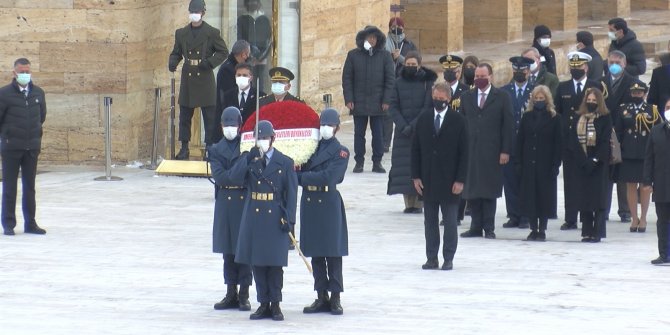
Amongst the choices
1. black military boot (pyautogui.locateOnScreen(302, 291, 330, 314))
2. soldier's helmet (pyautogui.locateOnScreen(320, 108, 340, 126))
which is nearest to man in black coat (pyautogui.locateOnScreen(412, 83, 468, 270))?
black military boot (pyautogui.locateOnScreen(302, 291, 330, 314))

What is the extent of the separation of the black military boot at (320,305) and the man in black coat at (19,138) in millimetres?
4737

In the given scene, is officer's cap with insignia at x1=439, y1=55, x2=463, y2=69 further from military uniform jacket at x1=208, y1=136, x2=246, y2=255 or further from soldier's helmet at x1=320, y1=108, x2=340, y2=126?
military uniform jacket at x1=208, y1=136, x2=246, y2=255

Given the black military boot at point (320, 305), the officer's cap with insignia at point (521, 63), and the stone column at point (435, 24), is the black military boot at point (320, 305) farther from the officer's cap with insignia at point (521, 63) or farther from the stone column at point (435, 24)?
the stone column at point (435, 24)

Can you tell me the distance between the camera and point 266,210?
41.2 ft

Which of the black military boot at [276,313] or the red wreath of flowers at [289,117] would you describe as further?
the red wreath of flowers at [289,117]

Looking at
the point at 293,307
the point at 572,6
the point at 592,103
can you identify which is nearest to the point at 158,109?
the point at 592,103

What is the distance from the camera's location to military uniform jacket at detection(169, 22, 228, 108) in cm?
2077

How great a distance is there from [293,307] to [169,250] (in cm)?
300

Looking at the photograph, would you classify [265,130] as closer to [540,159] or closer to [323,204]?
[323,204]

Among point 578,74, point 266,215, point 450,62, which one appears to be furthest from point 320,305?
point 578,74

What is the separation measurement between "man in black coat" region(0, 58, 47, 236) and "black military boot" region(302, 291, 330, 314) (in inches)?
186

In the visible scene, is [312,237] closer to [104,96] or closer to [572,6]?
[104,96]

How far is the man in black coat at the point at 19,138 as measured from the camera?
16.7 metres

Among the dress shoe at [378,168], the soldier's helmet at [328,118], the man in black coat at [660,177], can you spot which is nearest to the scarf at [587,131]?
the man in black coat at [660,177]
